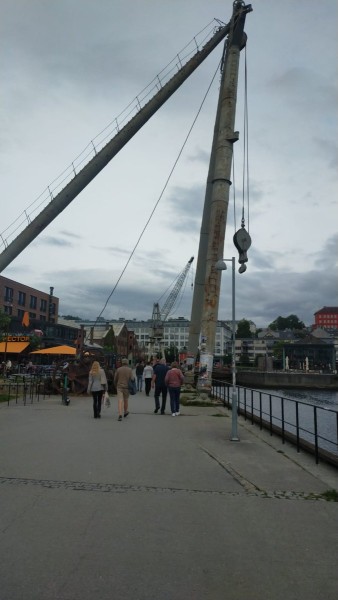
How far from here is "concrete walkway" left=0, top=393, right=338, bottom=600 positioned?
144 inches

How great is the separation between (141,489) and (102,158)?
25.1 m

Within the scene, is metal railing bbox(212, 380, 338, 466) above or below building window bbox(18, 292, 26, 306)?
below

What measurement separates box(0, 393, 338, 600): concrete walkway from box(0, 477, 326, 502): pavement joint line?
1 cm

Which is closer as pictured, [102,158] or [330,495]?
[330,495]

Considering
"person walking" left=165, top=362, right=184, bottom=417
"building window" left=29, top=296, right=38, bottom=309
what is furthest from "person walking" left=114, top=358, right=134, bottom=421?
"building window" left=29, top=296, right=38, bottom=309

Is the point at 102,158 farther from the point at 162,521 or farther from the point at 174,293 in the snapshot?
the point at 174,293

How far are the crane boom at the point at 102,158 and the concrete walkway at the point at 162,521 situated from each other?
1880 centimetres

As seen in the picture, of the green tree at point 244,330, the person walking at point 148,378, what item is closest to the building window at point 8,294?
the person walking at point 148,378

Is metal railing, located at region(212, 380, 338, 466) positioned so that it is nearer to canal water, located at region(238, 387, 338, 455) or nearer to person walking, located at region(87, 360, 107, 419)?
canal water, located at region(238, 387, 338, 455)

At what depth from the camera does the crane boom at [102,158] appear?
26.8 meters

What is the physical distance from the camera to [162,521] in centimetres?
501

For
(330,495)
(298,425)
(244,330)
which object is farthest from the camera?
(244,330)

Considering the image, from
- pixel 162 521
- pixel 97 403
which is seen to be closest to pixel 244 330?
pixel 97 403

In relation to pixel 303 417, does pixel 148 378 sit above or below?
above
